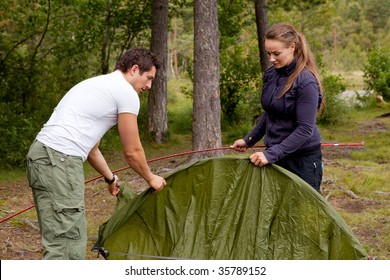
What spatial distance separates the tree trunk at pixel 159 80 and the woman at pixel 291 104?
7660 mm

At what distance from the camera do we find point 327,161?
9961 mm

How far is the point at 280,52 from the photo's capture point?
389 centimetres

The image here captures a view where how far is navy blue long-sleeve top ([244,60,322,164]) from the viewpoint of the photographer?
12.5ft

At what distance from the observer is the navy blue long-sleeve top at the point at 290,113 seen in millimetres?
3803

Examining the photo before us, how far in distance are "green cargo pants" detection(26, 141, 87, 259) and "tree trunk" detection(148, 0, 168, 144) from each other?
8.14 metres

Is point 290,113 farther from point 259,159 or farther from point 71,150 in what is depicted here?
point 71,150

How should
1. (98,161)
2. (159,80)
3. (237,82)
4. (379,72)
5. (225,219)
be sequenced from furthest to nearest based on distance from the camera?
1. (379,72)
2. (237,82)
3. (159,80)
4. (225,219)
5. (98,161)

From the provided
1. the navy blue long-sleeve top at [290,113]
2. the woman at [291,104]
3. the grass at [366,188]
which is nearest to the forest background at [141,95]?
the grass at [366,188]

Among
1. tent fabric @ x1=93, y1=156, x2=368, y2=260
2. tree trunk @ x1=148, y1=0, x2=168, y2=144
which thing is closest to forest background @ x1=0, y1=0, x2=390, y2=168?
tree trunk @ x1=148, y1=0, x2=168, y2=144

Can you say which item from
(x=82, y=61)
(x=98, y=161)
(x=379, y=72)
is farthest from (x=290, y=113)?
(x=379, y=72)

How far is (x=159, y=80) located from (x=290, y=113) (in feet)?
26.9

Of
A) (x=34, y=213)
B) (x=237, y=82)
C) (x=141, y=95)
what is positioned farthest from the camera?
(x=237, y=82)

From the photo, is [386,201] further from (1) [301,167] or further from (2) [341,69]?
(2) [341,69]

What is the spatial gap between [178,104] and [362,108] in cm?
550
